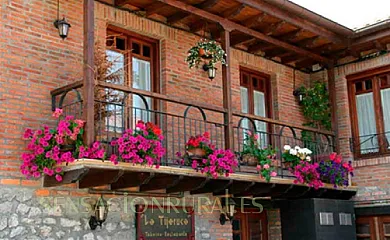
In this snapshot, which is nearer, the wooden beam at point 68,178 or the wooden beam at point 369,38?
the wooden beam at point 68,178

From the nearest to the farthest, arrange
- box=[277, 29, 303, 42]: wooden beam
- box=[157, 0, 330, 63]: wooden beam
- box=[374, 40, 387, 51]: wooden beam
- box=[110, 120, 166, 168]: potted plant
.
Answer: box=[110, 120, 166, 168]: potted plant
box=[157, 0, 330, 63]: wooden beam
box=[277, 29, 303, 42]: wooden beam
box=[374, 40, 387, 51]: wooden beam

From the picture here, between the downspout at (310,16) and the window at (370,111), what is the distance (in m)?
1.18

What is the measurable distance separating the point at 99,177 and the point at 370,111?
6.41 m

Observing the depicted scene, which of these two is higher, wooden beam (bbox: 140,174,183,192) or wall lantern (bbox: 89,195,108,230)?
wooden beam (bbox: 140,174,183,192)

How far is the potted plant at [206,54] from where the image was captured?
9.12 m

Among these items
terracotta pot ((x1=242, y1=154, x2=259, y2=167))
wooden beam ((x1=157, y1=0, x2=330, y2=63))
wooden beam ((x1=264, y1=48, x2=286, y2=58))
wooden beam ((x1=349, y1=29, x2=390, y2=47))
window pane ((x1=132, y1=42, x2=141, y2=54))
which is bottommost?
terracotta pot ((x1=242, y1=154, x2=259, y2=167))

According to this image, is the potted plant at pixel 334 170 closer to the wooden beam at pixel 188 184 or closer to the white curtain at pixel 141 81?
the wooden beam at pixel 188 184

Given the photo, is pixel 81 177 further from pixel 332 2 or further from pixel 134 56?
pixel 332 2

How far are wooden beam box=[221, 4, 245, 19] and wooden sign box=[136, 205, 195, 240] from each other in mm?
3258

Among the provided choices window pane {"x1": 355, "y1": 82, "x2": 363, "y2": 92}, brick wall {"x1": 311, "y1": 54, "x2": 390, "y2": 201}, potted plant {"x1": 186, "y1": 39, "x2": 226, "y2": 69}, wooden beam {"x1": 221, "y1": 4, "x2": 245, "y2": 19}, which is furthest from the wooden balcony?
wooden beam {"x1": 221, "y1": 4, "x2": 245, "y2": 19}

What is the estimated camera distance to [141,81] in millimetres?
9367

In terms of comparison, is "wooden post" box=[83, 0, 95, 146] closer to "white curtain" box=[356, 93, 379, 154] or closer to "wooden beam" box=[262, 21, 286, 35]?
"wooden beam" box=[262, 21, 286, 35]

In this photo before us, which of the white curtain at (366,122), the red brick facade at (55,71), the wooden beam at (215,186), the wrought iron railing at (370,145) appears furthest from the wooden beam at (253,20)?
the wrought iron railing at (370,145)

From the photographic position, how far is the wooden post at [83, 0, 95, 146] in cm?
687
